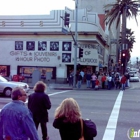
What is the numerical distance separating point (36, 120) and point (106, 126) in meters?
3.43

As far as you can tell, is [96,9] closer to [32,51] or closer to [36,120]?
[32,51]

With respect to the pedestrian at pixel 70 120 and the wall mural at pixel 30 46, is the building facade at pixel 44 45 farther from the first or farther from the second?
the pedestrian at pixel 70 120

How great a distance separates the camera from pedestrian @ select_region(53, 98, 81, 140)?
16.2ft

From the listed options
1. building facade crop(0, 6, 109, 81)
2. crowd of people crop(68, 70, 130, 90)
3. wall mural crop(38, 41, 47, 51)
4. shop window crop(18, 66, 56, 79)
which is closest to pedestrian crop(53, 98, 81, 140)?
crowd of people crop(68, 70, 130, 90)

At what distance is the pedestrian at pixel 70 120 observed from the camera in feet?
16.2

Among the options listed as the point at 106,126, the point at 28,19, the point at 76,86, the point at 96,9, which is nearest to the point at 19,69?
the point at 28,19

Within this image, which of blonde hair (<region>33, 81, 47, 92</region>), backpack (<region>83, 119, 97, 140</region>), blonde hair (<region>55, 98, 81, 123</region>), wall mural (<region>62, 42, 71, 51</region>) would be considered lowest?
backpack (<region>83, 119, 97, 140</region>)

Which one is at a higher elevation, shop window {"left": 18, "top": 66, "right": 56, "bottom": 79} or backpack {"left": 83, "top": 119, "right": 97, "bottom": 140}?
shop window {"left": 18, "top": 66, "right": 56, "bottom": 79}

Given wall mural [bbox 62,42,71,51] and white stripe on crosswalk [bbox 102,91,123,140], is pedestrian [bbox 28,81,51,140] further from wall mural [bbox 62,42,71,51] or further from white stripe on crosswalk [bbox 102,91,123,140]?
wall mural [bbox 62,42,71,51]

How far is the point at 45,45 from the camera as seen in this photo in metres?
41.0

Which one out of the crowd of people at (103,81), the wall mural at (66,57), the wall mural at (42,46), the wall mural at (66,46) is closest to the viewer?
the crowd of people at (103,81)

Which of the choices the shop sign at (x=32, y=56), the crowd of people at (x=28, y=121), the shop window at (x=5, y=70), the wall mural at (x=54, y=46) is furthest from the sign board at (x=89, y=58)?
the crowd of people at (x=28, y=121)

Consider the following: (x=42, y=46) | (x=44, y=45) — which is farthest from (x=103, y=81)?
(x=42, y=46)

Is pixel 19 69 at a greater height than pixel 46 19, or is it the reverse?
pixel 46 19
